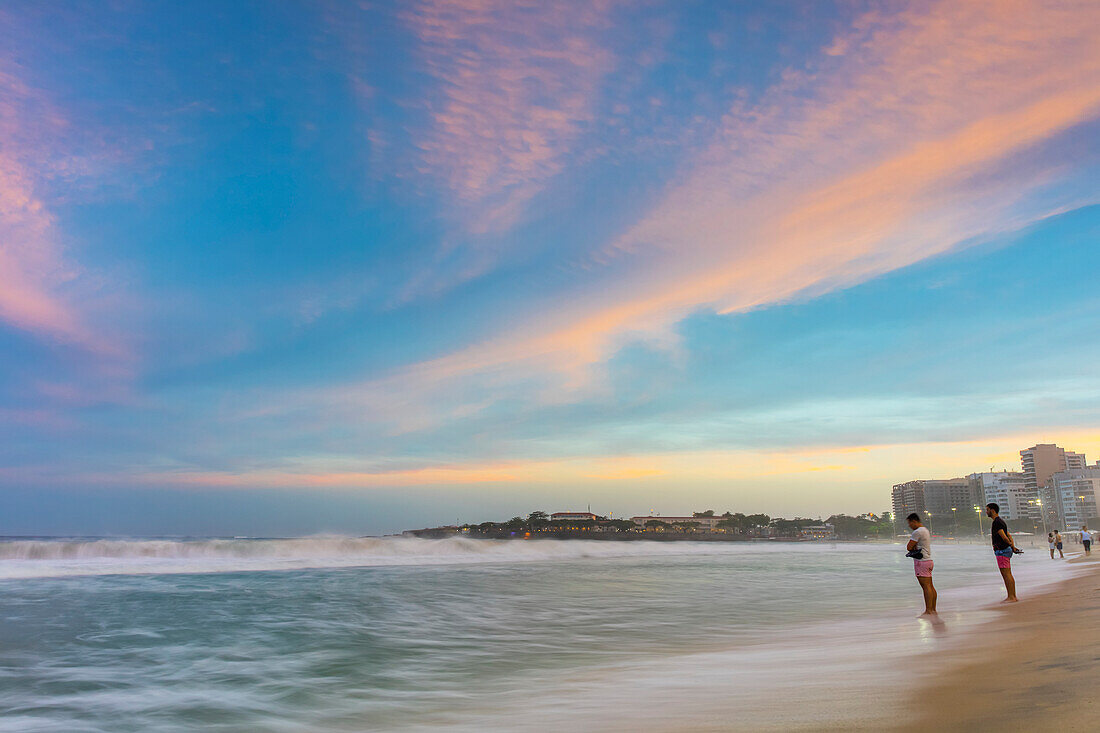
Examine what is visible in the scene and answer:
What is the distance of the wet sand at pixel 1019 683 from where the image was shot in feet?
10.6

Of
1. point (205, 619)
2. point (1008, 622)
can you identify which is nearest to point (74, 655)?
point (205, 619)

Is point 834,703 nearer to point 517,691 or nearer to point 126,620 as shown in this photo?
point 517,691

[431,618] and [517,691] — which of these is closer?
[517,691]

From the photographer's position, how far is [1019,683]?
4137mm

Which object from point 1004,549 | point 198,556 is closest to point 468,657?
point 1004,549

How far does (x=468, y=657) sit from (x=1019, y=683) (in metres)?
7.41

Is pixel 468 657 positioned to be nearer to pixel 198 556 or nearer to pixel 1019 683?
pixel 1019 683

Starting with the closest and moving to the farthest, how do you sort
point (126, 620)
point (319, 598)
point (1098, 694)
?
point (1098, 694), point (126, 620), point (319, 598)

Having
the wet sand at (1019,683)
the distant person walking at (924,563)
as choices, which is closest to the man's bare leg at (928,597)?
the distant person walking at (924,563)

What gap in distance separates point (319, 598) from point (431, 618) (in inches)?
238

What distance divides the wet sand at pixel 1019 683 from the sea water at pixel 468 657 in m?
0.28

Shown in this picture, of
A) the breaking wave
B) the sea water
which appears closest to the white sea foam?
the breaking wave

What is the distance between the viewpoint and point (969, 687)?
429 cm

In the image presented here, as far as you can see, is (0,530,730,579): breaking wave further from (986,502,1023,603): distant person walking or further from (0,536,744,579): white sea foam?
(986,502,1023,603): distant person walking
